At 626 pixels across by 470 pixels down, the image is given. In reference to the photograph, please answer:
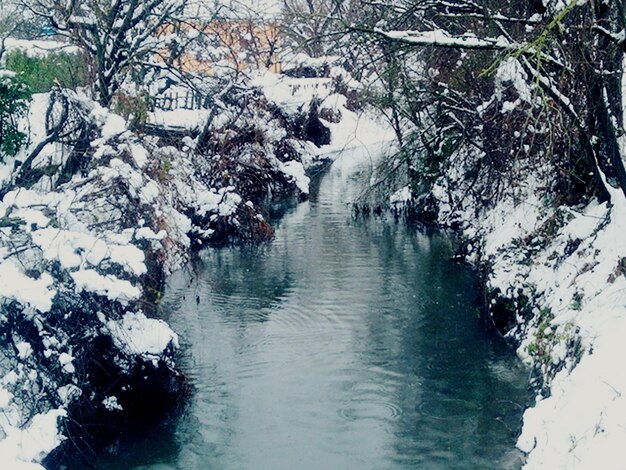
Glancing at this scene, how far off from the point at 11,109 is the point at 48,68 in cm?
377

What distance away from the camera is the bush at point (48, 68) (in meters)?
12.8

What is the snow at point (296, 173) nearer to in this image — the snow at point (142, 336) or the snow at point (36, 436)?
the snow at point (142, 336)

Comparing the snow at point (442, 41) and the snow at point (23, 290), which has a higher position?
the snow at point (442, 41)

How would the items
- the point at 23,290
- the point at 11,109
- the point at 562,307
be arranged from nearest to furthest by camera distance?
the point at 23,290, the point at 11,109, the point at 562,307

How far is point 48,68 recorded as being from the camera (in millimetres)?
13805

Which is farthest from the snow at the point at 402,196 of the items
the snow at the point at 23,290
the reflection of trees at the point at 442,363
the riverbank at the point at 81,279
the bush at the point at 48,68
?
the snow at the point at 23,290

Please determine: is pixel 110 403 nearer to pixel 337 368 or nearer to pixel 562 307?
pixel 337 368

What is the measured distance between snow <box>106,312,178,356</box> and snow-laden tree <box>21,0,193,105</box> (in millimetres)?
4634

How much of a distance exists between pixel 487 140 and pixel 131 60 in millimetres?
7014

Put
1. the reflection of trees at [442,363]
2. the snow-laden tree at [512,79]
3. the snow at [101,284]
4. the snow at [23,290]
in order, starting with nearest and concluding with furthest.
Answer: the snow at [23,290]
the snow at [101,284]
the reflection of trees at [442,363]
the snow-laden tree at [512,79]

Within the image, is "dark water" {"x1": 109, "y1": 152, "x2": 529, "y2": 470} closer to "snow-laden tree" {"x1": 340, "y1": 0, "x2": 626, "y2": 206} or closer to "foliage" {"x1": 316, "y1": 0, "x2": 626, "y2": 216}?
"foliage" {"x1": 316, "y1": 0, "x2": 626, "y2": 216}

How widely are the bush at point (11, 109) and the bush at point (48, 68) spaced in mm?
1490

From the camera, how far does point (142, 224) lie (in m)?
9.92

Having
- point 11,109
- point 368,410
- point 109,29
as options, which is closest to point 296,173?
point 109,29
